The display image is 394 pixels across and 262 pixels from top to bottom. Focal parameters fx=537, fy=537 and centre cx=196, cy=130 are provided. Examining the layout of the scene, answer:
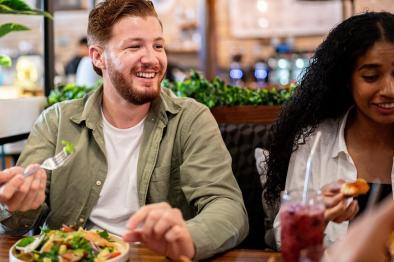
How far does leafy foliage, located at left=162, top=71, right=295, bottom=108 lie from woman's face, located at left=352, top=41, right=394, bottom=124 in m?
0.93

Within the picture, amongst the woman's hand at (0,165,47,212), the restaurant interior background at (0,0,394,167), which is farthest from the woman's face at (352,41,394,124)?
the restaurant interior background at (0,0,394,167)

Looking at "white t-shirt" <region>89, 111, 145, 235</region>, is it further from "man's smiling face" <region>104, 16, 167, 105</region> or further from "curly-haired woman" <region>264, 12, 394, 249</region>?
"curly-haired woman" <region>264, 12, 394, 249</region>

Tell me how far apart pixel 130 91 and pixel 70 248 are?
0.69 meters

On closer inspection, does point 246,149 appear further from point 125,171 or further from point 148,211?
point 148,211

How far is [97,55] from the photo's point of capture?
203 cm

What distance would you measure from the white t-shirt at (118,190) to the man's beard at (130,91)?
15 centimetres

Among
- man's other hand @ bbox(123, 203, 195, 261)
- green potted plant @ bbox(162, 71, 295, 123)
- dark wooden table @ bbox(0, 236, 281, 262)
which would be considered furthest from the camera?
green potted plant @ bbox(162, 71, 295, 123)

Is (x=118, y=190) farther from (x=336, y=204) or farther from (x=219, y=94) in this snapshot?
(x=219, y=94)

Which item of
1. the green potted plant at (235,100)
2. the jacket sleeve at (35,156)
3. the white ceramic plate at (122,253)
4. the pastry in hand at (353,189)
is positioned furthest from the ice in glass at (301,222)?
the green potted plant at (235,100)

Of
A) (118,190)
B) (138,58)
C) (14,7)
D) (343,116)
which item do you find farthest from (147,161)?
(14,7)

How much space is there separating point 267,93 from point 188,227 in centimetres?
146

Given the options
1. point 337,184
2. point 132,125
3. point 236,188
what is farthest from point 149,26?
point 337,184

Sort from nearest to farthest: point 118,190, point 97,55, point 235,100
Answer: point 118,190
point 97,55
point 235,100

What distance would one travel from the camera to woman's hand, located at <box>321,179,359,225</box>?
1.25 metres
